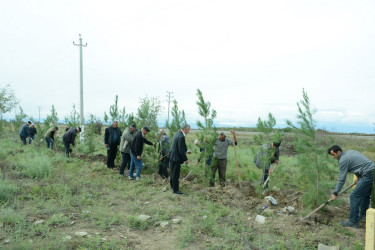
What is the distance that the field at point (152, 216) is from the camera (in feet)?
14.7

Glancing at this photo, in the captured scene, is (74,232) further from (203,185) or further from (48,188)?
(203,185)

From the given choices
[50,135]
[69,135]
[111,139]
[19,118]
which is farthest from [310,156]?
[19,118]

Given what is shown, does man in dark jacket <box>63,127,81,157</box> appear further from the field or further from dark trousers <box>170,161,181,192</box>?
dark trousers <box>170,161,181,192</box>

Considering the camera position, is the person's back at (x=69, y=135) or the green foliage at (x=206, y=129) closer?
the green foliage at (x=206, y=129)

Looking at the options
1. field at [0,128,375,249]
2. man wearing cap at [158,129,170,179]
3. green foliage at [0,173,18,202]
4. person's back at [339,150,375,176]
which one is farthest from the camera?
man wearing cap at [158,129,170,179]

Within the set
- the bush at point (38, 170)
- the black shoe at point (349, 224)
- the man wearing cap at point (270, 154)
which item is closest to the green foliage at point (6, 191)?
the bush at point (38, 170)

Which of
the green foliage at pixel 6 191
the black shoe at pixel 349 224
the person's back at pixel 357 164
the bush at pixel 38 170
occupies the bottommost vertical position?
the black shoe at pixel 349 224

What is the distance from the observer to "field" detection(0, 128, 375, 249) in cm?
448

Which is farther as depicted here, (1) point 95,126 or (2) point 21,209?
(1) point 95,126

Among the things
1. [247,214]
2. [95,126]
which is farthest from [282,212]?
[95,126]

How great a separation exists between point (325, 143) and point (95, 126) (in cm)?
987

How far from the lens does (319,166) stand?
5957mm

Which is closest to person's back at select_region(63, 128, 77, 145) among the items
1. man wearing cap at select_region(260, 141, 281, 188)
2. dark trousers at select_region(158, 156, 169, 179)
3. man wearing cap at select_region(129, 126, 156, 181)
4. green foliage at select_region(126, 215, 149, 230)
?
man wearing cap at select_region(129, 126, 156, 181)

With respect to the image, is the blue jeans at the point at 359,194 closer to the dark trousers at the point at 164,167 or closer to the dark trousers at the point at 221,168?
the dark trousers at the point at 221,168
